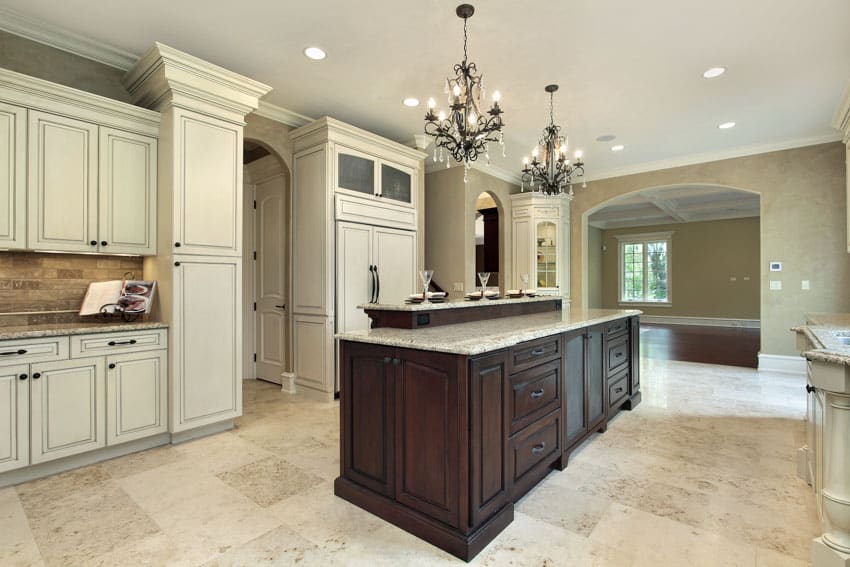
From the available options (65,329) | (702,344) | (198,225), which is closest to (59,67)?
(198,225)

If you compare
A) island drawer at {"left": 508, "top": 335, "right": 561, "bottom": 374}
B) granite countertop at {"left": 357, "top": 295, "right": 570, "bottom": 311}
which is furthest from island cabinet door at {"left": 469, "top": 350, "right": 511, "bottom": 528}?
granite countertop at {"left": 357, "top": 295, "right": 570, "bottom": 311}

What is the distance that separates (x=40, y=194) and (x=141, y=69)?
3.78ft

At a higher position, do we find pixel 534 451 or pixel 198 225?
pixel 198 225

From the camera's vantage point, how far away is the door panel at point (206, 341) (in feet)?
10.1

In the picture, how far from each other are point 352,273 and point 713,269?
11.1 meters

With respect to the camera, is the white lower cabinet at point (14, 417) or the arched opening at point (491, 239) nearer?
the white lower cabinet at point (14, 417)

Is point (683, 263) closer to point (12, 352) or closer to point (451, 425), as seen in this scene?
point (451, 425)

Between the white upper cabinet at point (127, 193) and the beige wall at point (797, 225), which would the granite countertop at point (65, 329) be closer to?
the white upper cabinet at point (127, 193)

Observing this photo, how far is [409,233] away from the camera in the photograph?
16.4ft

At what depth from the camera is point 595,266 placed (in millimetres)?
12828

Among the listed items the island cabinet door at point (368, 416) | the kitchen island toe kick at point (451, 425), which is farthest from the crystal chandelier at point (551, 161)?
the island cabinet door at point (368, 416)

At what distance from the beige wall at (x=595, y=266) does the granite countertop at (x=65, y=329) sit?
11.6 m

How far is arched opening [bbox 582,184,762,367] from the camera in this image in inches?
379

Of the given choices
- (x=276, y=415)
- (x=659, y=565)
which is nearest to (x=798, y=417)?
(x=659, y=565)
